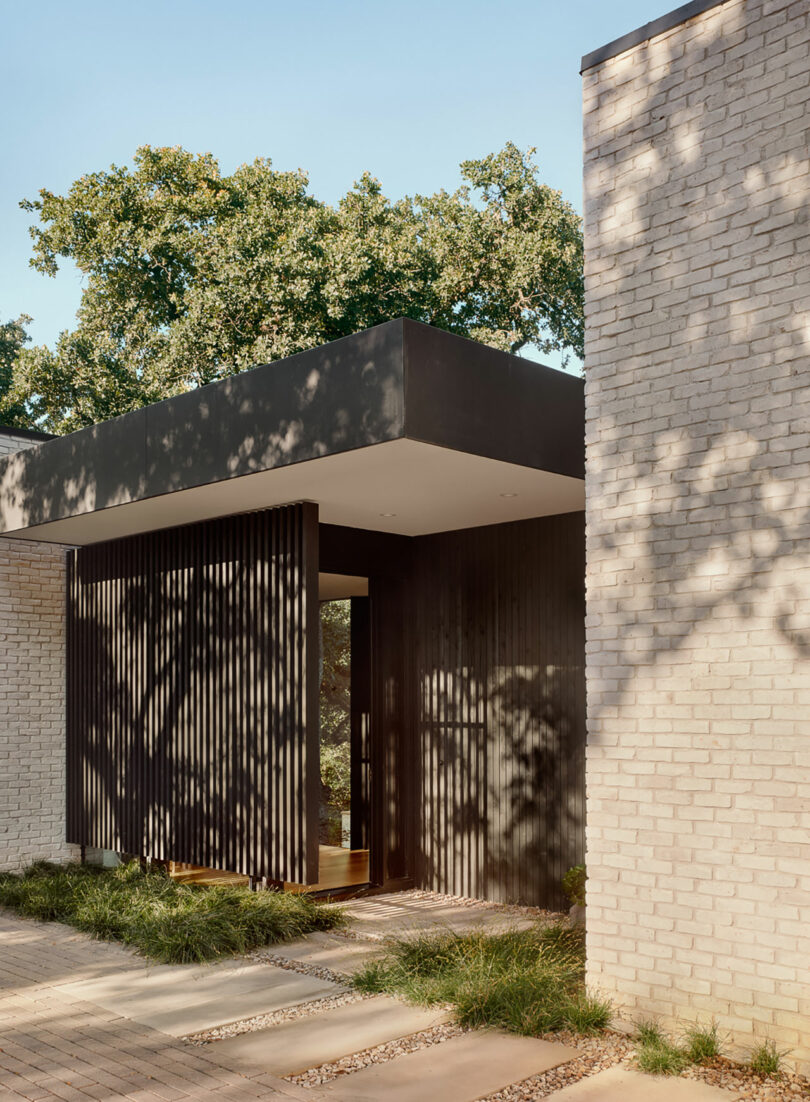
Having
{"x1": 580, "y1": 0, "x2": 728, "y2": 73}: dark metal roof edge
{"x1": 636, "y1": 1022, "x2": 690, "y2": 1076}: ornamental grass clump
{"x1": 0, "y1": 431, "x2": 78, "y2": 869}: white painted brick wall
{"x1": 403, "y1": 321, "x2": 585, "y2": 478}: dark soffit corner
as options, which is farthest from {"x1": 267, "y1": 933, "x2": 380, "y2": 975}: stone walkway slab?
{"x1": 580, "y1": 0, "x2": 728, "y2": 73}: dark metal roof edge

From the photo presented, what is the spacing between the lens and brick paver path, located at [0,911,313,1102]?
4.15m

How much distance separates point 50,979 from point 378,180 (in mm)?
15611

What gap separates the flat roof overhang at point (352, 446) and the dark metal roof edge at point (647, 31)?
5.41ft

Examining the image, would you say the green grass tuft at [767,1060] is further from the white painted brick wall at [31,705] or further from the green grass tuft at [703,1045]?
the white painted brick wall at [31,705]

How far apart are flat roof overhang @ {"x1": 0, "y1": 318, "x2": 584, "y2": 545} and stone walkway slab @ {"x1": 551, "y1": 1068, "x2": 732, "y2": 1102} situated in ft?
→ 10.5

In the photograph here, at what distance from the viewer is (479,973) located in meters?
5.28

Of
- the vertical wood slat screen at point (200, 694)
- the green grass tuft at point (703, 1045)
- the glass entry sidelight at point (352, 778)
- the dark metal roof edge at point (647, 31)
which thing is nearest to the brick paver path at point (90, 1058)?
the green grass tuft at point (703, 1045)

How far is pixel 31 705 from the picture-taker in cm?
964

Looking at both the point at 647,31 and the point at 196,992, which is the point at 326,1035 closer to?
the point at 196,992

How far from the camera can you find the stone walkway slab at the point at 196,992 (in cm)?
516

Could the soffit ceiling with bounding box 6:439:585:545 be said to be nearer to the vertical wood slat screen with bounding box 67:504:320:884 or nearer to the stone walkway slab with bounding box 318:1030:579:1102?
the vertical wood slat screen with bounding box 67:504:320:884

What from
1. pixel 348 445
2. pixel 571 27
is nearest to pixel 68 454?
pixel 348 445

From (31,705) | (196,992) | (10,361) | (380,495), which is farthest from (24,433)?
Answer: (10,361)

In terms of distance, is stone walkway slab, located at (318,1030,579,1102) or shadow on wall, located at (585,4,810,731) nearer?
stone walkway slab, located at (318,1030,579,1102)
